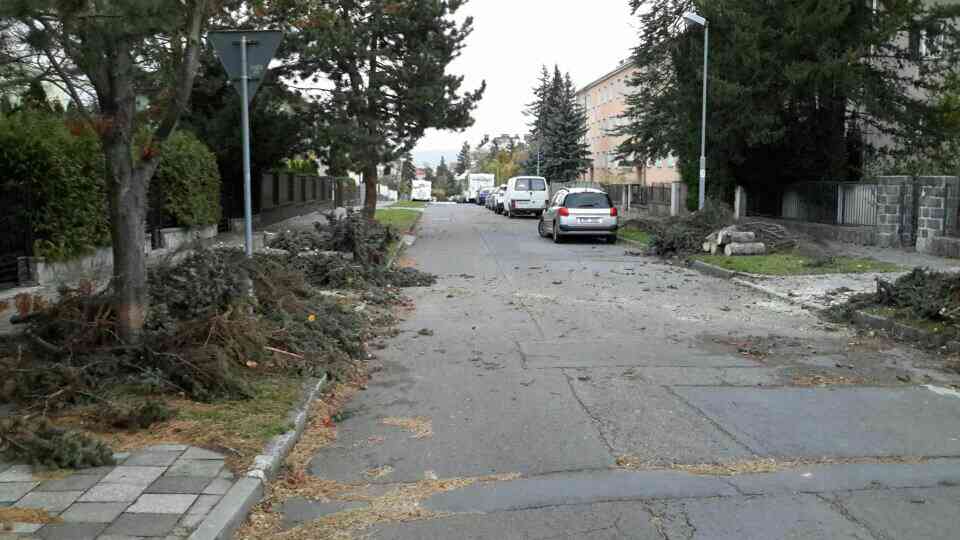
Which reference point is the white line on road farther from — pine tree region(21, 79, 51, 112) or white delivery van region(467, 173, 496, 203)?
white delivery van region(467, 173, 496, 203)

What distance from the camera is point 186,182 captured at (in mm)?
18609

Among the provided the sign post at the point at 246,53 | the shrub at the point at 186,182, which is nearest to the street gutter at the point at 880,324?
the sign post at the point at 246,53

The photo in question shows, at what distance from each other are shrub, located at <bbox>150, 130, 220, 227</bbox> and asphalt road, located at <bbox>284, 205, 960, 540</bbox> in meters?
8.40

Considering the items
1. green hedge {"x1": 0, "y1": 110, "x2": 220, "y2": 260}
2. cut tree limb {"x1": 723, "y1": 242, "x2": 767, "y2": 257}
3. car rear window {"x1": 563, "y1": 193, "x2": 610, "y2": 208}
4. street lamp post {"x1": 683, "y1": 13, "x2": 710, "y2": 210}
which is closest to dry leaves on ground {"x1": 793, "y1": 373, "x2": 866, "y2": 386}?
green hedge {"x1": 0, "y1": 110, "x2": 220, "y2": 260}

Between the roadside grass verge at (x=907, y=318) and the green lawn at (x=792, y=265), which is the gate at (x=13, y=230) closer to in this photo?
the roadside grass verge at (x=907, y=318)

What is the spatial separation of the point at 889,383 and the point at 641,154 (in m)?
35.0

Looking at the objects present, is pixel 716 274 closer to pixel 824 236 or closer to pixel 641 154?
A: pixel 824 236

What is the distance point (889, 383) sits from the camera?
7855 mm

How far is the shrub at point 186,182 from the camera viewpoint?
58.3 feet

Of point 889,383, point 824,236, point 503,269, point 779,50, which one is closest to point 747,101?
point 779,50

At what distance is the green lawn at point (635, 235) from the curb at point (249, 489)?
18.8 meters

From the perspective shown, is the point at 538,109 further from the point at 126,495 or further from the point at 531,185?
the point at 126,495

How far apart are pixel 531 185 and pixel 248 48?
107 ft

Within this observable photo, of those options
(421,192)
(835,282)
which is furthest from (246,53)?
(421,192)
